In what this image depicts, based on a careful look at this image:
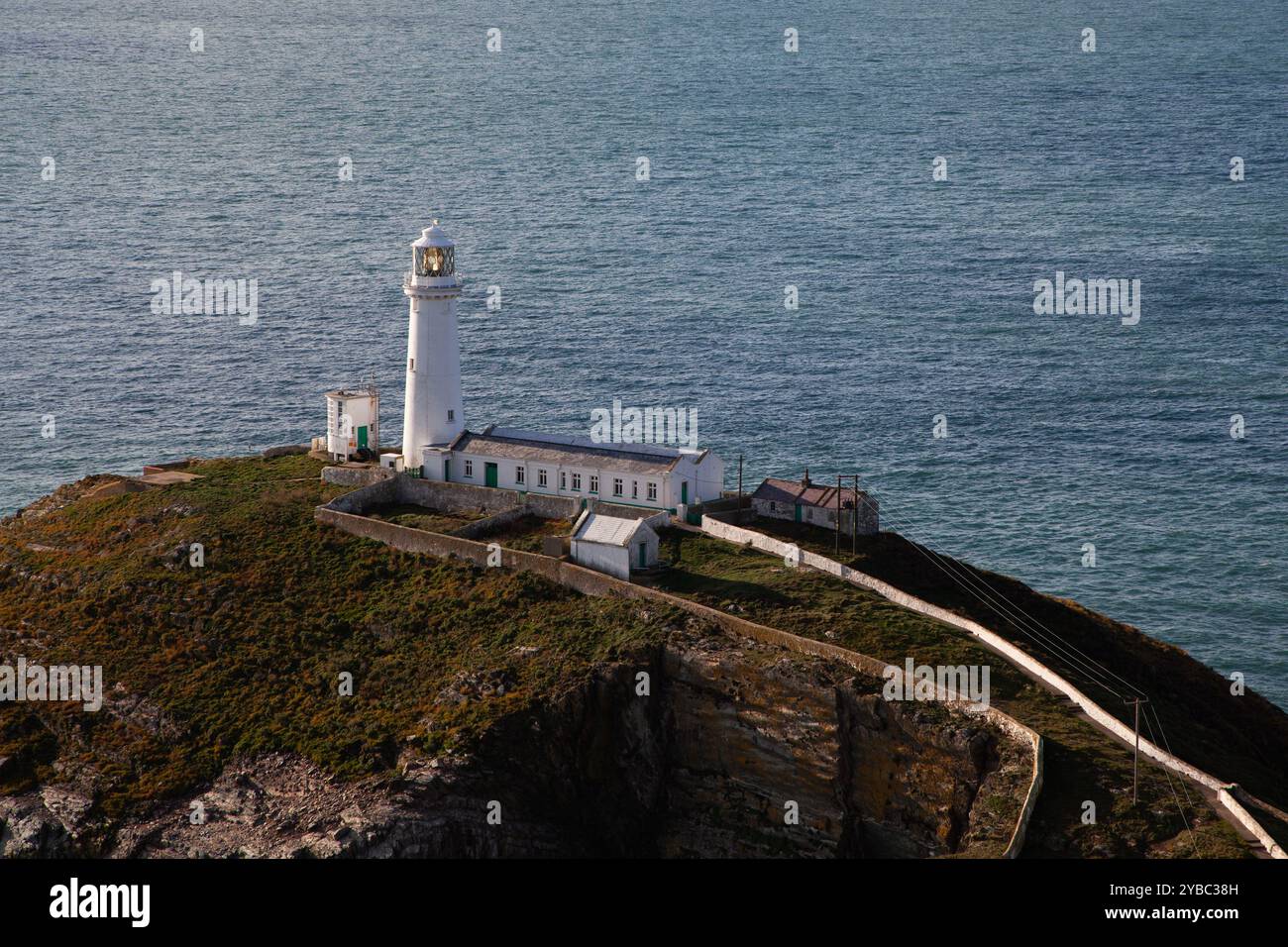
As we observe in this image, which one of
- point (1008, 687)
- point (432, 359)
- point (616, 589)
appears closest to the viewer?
point (1008, 687)

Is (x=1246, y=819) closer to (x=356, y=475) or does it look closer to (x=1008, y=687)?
(x=1008, y=687)

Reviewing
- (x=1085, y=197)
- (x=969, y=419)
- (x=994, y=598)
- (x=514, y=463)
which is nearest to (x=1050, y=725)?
(x=994, y=598)

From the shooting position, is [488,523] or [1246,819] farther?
[488,523]

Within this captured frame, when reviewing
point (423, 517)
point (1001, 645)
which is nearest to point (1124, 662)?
point (1001, 645)

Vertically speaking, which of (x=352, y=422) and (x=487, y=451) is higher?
(x=352, y=422)

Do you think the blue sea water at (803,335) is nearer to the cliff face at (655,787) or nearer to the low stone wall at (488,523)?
the cliff face at (655,787)

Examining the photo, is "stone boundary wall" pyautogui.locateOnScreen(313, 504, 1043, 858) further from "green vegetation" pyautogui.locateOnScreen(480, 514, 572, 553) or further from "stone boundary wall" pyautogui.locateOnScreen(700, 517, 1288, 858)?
"stone boundary wall" pyautogui.locateOnScreen(700, 517, 1288, 858)

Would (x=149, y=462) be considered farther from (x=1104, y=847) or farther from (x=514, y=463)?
(x=1104, y=847)
